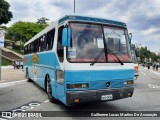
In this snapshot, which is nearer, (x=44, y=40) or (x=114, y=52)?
(x=114, y=52)

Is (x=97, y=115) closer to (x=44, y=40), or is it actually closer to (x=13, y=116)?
(x=13, y=116)

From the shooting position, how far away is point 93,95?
7223mm

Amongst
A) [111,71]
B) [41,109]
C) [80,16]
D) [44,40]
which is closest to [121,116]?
[111,71]

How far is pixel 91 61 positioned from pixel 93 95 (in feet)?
3.26

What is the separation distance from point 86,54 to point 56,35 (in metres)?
1.68

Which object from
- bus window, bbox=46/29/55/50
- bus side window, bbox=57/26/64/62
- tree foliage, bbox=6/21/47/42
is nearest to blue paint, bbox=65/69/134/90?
bus side window, bbox=57/26/64/62

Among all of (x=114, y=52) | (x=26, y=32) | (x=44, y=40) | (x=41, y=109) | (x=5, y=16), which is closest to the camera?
(x=114, y=52)

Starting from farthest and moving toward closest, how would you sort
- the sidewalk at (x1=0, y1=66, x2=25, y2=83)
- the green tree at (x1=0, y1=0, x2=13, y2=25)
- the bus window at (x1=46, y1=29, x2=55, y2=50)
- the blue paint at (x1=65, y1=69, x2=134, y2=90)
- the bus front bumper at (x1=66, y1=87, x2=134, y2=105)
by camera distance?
1. the green tree at (x1=0, y1=0, x2=13, y2=25)
2. the sidewalk at (x1=0, y1=66, x2=25, y2=83)
3. the bus window at (x1=46, y1=29, x2=55, y2=50)
4. the blue paint at (x1=65, y1=69, x2=134, y2=90)
5. the bus front bumper at (x1=66, y1=87, x2=134, y2=105)

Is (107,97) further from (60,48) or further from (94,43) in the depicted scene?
(60,48)

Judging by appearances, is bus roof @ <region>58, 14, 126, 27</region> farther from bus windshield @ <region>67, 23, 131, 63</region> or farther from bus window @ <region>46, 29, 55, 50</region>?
bus window @ <region>46, 29, 55, 50</region>

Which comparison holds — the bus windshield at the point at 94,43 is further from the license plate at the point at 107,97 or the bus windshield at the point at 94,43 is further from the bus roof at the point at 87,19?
the license plate at the point at 107,97

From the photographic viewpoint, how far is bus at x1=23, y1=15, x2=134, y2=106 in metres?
7.15

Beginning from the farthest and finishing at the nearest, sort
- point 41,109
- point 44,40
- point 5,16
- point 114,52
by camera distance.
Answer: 1. point 5,16
2. point 44,40
3. point 41,109
4. point 114,52

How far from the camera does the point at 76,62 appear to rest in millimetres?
7207
